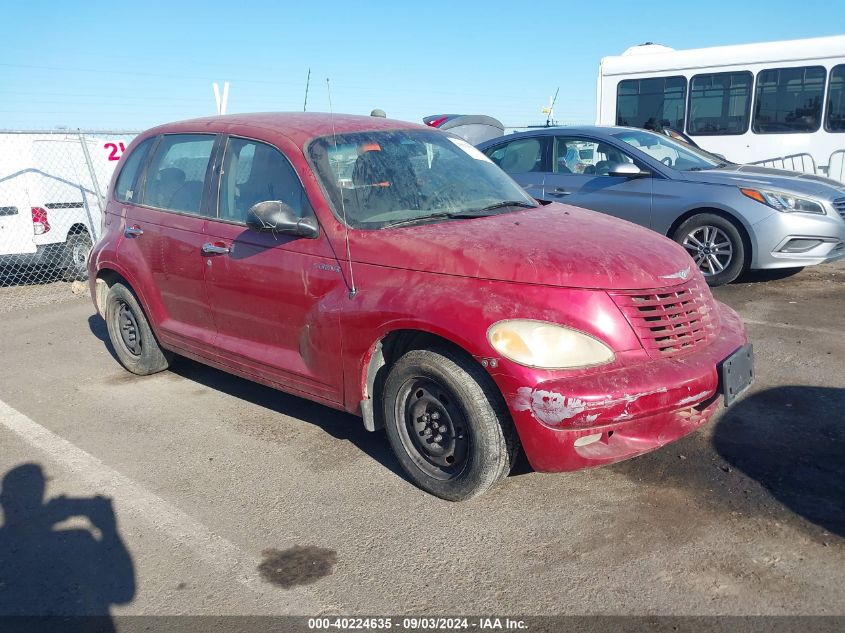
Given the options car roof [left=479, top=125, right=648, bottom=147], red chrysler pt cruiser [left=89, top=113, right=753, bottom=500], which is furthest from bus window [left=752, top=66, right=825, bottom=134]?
red chrysler pt cruiser [left=89, top=113, right=753, bottom=500]

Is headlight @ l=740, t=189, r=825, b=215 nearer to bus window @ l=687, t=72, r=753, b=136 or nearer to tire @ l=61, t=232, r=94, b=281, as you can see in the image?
bus window @ l=687, t=72, r=753, b=136

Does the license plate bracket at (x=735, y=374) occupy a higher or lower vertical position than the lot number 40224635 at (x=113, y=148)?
lower

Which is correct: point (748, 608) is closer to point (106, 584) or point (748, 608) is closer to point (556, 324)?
point (556, 324)

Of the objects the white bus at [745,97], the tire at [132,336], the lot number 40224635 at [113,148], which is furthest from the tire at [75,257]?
the white bus at [745,97]

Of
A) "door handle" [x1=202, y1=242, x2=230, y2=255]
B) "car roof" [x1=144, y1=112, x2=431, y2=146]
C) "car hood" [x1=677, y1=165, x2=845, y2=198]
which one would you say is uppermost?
"car roof" [x1=144, y1=112, x2=431, y2=146]

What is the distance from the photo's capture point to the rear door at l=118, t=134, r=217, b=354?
486cm

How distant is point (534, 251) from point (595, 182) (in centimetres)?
531

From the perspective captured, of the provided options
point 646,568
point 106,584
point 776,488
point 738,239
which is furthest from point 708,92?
point 106,584

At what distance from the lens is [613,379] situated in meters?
3.28

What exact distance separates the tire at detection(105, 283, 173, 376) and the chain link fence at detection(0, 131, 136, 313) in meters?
3.59

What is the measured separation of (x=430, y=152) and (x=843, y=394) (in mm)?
3052

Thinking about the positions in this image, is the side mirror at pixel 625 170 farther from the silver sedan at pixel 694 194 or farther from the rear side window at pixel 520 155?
the rear side window at pixel 520 155

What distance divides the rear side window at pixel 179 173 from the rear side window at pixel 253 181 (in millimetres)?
246

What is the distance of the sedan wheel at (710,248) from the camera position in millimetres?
8016
